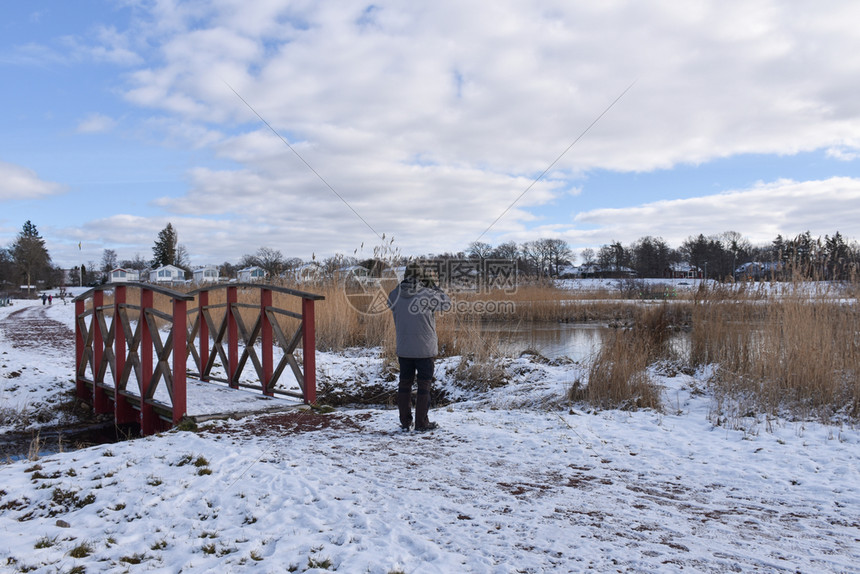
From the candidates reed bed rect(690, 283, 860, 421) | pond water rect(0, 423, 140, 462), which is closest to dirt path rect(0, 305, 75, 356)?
pond water rect(0, 423, 140, 462)

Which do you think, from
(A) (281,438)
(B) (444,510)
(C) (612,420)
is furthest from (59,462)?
(C) (612,420)

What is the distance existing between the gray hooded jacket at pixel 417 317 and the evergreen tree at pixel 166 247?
65701mm

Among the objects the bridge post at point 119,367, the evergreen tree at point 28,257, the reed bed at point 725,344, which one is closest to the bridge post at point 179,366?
the bridge post at point 119,367

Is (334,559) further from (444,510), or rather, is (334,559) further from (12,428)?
(12,428)

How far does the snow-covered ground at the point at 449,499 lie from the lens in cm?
291

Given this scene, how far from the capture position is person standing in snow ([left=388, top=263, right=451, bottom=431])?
19.0ft

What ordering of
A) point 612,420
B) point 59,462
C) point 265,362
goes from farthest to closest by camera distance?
1. point 265,362
2. point 612,420
3. point 59,462

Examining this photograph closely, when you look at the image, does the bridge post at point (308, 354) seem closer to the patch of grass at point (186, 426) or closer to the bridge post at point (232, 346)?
the patch of grass at point (186, 426)

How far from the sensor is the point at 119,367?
769cm

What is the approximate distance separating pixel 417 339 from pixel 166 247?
2799 inches

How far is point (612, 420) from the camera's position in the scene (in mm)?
6227

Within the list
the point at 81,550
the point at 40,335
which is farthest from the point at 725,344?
the point at 40,335

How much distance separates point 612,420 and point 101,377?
737 centimetres

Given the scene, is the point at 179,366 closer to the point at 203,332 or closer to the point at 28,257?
the point at 203,332
